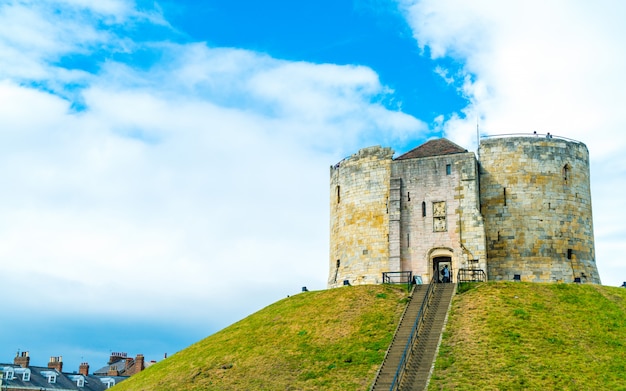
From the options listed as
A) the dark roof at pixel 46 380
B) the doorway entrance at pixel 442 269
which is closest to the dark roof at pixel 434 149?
the doorway entrance at pixel 442 269

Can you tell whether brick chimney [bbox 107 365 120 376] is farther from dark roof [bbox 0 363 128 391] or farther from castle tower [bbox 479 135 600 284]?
castle tower [bbox 479 135 600 284]

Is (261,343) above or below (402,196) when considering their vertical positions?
below

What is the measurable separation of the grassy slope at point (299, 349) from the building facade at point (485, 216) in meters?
5.16

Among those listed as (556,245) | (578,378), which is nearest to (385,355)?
(578,378)

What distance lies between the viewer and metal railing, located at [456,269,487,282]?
4788cm

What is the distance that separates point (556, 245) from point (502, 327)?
533 inches

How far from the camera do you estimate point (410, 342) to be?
36.9 m

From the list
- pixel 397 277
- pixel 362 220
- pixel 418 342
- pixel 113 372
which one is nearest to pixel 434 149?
pixel 362 220

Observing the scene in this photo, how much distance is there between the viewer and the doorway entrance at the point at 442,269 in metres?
49.6

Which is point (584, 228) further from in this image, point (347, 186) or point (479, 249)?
point (347, 186)

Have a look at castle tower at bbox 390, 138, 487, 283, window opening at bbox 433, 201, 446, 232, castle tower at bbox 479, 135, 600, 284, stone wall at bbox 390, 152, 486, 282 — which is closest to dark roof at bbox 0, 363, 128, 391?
castle tower at bbox 390, 138, 487, 283

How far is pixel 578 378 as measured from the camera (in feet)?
109

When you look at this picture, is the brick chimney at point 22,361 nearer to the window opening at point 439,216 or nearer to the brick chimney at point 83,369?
the brick chimney at point 83,369

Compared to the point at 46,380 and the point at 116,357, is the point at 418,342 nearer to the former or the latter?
the point at 46,380
